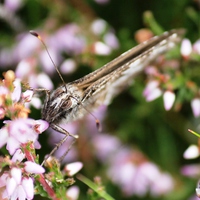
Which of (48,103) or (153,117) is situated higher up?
(48,103)

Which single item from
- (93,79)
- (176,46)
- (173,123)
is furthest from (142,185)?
(93,79)

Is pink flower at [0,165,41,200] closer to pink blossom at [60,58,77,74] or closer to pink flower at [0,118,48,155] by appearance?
pink flower at [0,118,48,155]

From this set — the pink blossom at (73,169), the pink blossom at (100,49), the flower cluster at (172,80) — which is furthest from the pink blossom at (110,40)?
the pink blossom at (73,169)

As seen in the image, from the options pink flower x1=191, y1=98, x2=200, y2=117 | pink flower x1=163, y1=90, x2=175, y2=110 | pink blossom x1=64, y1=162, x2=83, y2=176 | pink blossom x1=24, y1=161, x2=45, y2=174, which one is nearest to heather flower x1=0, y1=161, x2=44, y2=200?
pink blossom x1=24, y1=161, x2=45, y2=174

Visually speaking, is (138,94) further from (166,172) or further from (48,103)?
(48,103)

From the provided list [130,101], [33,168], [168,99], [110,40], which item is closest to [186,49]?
[168,99]

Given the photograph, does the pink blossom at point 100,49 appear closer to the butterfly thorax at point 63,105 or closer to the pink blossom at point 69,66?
the pink blossom at point 69,66

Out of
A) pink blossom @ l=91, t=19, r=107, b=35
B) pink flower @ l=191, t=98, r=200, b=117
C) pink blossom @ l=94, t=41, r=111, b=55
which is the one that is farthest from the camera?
pink blossom @ l=91, t=19, r=107, b=35

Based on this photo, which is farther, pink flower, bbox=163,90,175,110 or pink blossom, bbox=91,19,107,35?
pink blossom, bbox=91,19,107,35
